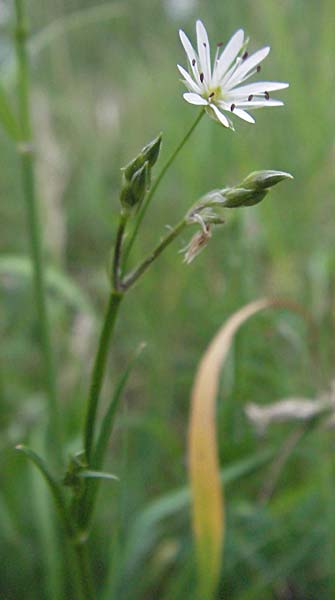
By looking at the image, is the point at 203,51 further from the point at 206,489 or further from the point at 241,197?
the point at 206,489

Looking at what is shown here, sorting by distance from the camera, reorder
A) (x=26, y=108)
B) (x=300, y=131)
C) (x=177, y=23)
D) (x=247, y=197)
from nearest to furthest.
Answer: (x=247, y=197) → (x=26, y=108) → (x=300, y=131) → (x=177, y=23)

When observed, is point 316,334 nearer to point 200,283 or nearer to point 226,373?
point 226,373

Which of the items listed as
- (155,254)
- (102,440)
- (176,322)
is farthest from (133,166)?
(176,322)

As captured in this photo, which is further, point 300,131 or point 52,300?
point 300,131

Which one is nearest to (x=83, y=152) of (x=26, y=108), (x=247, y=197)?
(x=26, y=108)

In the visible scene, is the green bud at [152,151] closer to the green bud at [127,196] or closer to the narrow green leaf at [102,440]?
the green bud at [127,196]

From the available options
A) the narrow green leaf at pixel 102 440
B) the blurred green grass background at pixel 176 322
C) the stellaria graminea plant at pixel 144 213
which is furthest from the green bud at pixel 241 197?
the blurred green grass background at pixel 176 322
